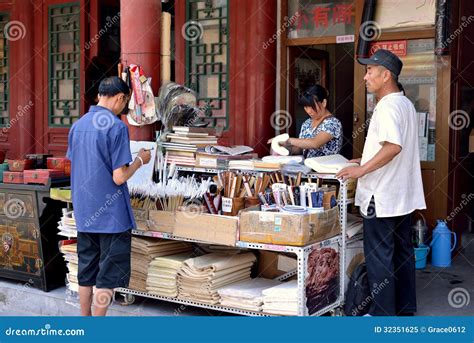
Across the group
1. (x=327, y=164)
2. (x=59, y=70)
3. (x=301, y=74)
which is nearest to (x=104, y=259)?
(x=327, y=164)

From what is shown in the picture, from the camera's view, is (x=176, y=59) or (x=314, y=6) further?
(x=176, y=59)

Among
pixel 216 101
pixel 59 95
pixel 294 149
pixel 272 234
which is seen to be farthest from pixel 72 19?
pixel 272 234

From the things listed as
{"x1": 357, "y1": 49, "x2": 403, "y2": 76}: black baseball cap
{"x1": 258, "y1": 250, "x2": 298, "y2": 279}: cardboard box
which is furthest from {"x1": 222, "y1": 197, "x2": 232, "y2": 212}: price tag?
{"x1": 357, "y1": 49, "x2": 403, "y2": 76}: black baseball cap

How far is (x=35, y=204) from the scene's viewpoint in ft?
18.9

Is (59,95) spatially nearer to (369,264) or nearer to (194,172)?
(194,172)

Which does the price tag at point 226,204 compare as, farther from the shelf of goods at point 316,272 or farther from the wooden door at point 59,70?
the wooden door at point 59,70

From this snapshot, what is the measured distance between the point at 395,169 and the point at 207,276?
5.10 feet

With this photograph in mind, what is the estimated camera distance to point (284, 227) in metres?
4.45

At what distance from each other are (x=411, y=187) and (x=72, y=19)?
5306 mm

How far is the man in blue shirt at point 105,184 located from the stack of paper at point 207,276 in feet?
1.83

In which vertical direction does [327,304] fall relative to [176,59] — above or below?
below

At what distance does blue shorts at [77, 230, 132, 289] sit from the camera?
4.46 metres

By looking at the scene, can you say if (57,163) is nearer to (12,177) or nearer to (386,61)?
(12,177)

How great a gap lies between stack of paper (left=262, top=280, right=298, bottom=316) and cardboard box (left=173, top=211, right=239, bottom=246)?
0.44 m
